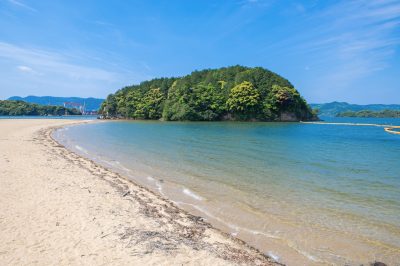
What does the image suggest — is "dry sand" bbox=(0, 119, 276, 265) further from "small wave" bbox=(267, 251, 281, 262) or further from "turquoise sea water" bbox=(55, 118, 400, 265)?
"turquoise sea water" bbox=(55, 118, 400, 265)

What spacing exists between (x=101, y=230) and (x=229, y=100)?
3574 inches

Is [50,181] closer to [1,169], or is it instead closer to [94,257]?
[1,169]

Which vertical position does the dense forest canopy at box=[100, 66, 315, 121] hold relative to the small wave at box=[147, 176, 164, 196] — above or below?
above

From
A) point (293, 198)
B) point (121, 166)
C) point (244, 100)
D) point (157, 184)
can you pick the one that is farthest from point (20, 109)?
point (293, 198)

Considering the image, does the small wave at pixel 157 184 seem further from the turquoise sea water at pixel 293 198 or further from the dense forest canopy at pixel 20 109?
the dense forest canopy at pixel 20 109

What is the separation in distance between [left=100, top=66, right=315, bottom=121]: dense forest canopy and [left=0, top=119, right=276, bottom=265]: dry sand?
3276 inches

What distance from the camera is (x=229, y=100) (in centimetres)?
9631

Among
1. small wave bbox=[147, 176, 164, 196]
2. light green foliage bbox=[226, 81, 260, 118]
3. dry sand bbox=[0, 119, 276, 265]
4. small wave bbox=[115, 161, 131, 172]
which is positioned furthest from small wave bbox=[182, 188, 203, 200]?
light green foliage bbox=[226, 81, 260, 118]

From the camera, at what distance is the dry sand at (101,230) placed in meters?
6.08

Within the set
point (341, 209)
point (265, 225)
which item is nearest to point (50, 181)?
point (265, 225)

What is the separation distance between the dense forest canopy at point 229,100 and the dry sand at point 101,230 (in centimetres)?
8320

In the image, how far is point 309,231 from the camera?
27.3 ft

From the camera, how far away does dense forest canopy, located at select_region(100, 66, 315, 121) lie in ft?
314

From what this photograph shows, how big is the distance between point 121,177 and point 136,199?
431 cm
